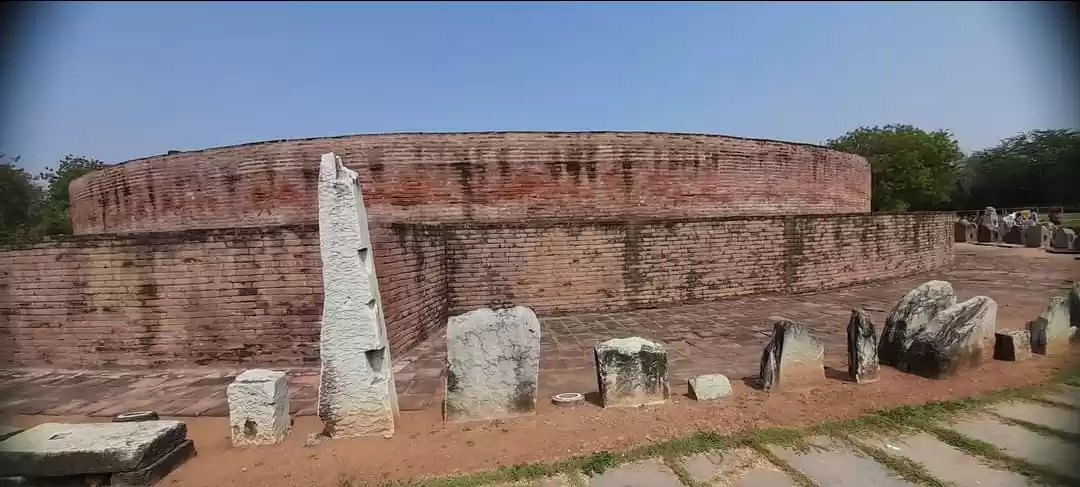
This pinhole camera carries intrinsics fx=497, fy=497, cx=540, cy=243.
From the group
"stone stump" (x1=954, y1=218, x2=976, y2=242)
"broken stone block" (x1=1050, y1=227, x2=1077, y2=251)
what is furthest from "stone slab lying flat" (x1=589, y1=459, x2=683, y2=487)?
"stone stump" (x1=954, y1=218, x2=976, y2=242)

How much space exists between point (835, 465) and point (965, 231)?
2256 cm

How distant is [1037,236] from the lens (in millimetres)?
15617

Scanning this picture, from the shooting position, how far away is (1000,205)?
65.5ft

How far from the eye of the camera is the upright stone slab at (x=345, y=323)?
3.15 m

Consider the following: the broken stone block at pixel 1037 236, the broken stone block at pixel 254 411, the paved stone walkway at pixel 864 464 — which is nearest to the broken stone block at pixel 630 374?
the paved stone walkway at pixel 864 464

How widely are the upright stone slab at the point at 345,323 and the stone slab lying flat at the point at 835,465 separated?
2428mm

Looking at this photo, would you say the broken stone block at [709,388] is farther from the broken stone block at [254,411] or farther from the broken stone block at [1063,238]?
the broken stone block at [1063,238]

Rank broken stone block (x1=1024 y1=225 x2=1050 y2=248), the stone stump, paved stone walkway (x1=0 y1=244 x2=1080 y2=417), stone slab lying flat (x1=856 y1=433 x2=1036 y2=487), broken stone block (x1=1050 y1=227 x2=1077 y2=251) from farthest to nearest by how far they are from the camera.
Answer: the stone stump
broken stone block (x1=1024 y1=225 x2=1050 y2=248)
broken stone block (x1=1050 y1=227 x2=1077 y2=251)
paved stone walkway (x1=0 y1=244 x2=1080 y2=417)
stone slab lying flat (x1=856 y1=433 x2=1036 y2=487)

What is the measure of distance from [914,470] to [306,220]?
8.75m

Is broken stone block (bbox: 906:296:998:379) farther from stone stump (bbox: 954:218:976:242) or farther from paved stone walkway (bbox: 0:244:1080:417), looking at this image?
stone stump (bbox: 954:218:976:242)

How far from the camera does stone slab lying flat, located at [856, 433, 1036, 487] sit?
248 centimetres

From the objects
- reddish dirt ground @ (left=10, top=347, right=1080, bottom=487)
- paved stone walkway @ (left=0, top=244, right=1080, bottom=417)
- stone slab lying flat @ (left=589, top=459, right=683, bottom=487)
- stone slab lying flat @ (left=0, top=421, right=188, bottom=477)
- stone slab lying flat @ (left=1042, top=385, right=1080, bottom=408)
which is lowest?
stone slab lying flat @ (left=1042, top=385, right=1080, bottom=408)

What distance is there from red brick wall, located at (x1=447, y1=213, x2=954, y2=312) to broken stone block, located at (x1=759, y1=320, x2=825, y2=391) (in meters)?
3.48

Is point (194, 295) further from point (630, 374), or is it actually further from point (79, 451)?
point (630, 374)
